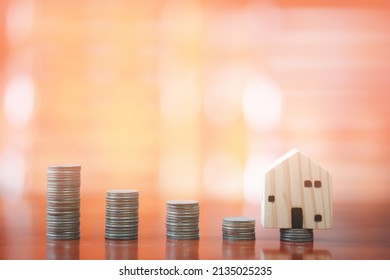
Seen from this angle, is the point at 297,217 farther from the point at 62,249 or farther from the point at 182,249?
the point at 62,249

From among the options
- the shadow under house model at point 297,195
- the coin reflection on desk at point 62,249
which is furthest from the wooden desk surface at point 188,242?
the shadow under house model at point 297,195

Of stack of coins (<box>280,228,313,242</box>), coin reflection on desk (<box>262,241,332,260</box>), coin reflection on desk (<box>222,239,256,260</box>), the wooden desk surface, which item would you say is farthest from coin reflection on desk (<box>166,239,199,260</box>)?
stack of coins (<box>280,228,313,242</box>)

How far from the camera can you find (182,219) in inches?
129

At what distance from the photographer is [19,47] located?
375 cm

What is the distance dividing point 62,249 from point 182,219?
1.74 feet

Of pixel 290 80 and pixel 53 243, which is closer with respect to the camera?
pixel 53 243

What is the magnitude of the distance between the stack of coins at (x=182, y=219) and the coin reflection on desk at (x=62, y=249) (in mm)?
416

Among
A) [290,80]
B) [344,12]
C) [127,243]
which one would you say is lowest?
[127,243]

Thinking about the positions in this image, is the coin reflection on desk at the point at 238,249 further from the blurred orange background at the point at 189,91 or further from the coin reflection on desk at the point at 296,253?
the blurred orange background at the point at 189,91

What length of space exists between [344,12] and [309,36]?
8.4 inches

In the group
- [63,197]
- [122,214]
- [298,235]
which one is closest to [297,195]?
[298,235]

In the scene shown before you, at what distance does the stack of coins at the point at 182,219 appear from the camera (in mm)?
3268

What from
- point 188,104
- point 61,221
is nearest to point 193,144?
point 188,104

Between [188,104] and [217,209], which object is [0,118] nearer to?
[188,104]
